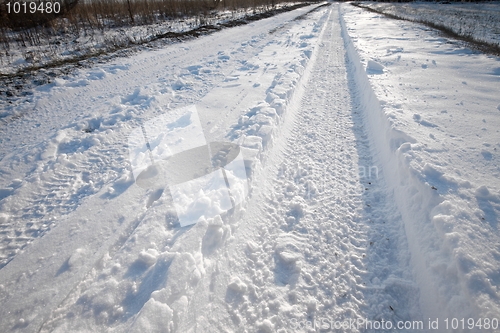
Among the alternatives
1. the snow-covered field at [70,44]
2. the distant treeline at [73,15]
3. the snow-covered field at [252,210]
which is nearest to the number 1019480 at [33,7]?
the distant treeline at [73,15]

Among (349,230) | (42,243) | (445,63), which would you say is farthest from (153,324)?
(445,63)

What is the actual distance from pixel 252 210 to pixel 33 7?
52.4 ft

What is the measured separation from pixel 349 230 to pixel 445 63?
6658mm

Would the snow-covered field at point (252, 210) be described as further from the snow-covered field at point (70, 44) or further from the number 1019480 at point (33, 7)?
the number 1019480 at point (33, 7)

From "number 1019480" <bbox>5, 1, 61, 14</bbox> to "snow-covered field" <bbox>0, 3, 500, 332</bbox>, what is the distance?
32.5 feet

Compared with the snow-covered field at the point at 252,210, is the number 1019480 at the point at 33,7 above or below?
above

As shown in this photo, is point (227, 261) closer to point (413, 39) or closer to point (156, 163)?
point (156, 163)

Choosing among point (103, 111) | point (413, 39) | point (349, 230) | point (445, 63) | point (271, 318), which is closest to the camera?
point (271, 318)

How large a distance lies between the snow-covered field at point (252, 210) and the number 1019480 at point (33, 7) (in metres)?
9.90

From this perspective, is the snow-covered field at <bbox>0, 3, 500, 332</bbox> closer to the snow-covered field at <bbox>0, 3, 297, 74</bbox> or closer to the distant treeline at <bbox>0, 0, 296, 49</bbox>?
the snow-covered field at <bbox>0, 3, 297, 74</bbox>

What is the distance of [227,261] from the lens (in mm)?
2074

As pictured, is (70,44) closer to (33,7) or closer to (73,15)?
(73,15)

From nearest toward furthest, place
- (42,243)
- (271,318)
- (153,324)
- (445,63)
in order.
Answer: (153,324) → (271,318) → (42,243) → (445,63)

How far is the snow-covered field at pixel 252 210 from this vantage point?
174cm
